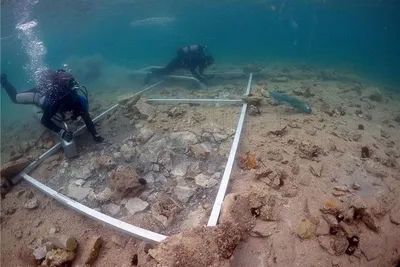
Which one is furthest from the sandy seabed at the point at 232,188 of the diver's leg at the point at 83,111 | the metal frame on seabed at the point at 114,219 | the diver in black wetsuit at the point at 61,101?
the diver in black wetsuit at the point at 61,101

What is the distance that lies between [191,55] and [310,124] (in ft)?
20.9

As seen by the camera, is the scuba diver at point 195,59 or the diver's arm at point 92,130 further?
the scuba diver at point 195,59

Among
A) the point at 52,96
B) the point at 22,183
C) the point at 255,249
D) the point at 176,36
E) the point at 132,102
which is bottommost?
the point at 176,36

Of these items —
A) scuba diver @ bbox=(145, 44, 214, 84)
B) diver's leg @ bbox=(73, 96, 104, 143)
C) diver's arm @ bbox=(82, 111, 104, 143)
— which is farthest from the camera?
scuba diver @ bbox=(145, 44, 214, 84)

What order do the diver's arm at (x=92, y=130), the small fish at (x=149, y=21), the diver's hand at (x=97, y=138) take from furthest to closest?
1. the small fish at (x=149, y=21)
2. the diver's hand at (x=97, y=138)
3. the diver's arm at (x=92, y=130)

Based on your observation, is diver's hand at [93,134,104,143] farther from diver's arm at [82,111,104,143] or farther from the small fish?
the small fish

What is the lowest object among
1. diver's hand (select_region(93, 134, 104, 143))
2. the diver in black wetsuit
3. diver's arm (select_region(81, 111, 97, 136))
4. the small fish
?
the small fish

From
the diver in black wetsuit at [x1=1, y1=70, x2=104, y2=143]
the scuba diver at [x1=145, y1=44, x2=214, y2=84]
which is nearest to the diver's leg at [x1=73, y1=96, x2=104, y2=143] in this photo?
the diver in black wetsuit at [x1=1, y1=70, x2=104, y2=143]

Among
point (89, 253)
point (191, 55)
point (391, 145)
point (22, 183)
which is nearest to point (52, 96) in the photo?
point (22, 183)

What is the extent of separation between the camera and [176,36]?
347 ft

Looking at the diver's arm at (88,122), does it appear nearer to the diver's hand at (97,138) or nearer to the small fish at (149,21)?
the diver's hand at (97,138)

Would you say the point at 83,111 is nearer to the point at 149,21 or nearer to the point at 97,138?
the point at 97,138

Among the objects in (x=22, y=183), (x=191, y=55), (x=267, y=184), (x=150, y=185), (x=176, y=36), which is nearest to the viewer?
(x=267, y=184)

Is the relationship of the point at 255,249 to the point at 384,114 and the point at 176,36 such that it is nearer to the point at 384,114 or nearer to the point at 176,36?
the point at 384,114
